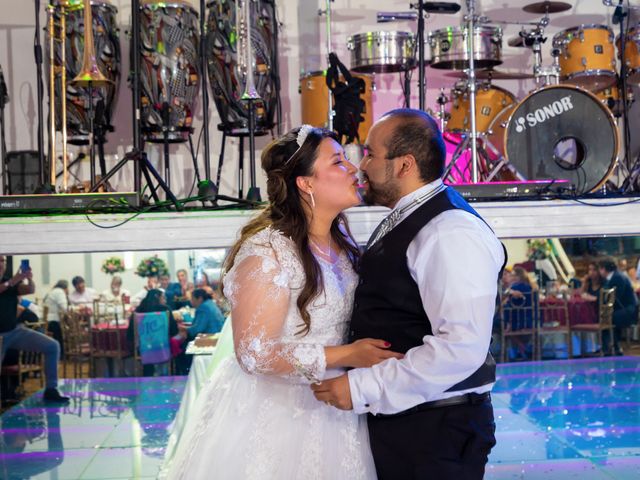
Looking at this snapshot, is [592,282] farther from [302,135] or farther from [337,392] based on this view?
→ [337,392]

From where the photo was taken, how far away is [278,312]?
2.54 meters

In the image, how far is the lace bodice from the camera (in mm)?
2510

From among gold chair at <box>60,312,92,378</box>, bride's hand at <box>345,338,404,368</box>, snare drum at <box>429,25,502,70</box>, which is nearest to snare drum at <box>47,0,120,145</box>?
gold chair at <box>60,312,92,378</box>

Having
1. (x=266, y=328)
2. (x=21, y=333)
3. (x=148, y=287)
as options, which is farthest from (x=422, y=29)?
(x=21, y=333)

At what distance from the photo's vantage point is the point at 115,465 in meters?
5.15

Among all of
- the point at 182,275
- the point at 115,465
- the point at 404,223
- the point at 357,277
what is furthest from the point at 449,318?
the point at 182,275

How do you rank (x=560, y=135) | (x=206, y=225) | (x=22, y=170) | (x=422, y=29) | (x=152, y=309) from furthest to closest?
(x=152, y=309), (x=22, y=170), (x=560, y=135), (x=422, y=29), (x=206, y=225)

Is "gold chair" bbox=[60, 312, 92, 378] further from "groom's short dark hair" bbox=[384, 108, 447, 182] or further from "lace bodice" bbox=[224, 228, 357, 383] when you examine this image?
"groom's short dark hair" bbox=[384, 108, 447, 182]

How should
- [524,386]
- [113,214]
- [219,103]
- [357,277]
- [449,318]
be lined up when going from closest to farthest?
[449,318]
[357,277]
[113,214]
[219,103]
[524,386]

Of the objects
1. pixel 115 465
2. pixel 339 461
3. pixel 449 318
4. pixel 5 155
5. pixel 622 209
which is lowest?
pixel 115 465

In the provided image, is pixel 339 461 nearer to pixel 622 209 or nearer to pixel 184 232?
pixel 184 232

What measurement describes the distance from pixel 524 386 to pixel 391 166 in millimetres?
4749

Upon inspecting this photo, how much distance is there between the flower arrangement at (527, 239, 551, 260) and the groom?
211 inches

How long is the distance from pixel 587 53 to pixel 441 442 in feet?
16.7
